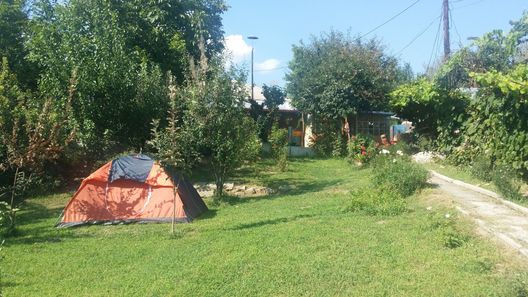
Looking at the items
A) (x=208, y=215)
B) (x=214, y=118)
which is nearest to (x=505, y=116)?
(x=214, y=118)

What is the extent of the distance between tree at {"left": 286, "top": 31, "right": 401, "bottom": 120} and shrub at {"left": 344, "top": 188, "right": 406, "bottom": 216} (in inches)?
471

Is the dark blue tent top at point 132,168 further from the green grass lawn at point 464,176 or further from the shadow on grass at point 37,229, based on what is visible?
the green grass lawn at point 464,176

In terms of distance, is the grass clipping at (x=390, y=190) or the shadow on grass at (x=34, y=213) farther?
the shadow on grass at (x=34, y=213)

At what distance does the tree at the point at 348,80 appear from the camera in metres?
22.2

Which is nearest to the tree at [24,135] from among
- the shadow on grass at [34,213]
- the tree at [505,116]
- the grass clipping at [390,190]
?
the shadow on grass at [34,213]

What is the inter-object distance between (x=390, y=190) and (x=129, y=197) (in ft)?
18.3

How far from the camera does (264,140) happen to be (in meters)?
27.8

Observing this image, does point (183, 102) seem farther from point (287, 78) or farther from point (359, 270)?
point (287, 78)

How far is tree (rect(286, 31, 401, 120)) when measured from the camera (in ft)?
73.0

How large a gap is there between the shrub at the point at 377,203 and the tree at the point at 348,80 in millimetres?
11959

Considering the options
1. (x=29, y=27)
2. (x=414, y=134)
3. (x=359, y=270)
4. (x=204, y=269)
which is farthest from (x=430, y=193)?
(x=29, y=27)

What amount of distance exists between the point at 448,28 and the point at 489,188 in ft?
36.7

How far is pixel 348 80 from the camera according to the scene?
2230 centimetres

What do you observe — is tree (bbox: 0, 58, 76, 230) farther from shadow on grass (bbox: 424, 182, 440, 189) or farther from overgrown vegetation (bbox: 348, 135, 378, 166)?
overgrown vegetation (bbox: 348, 135, 378, 166)
